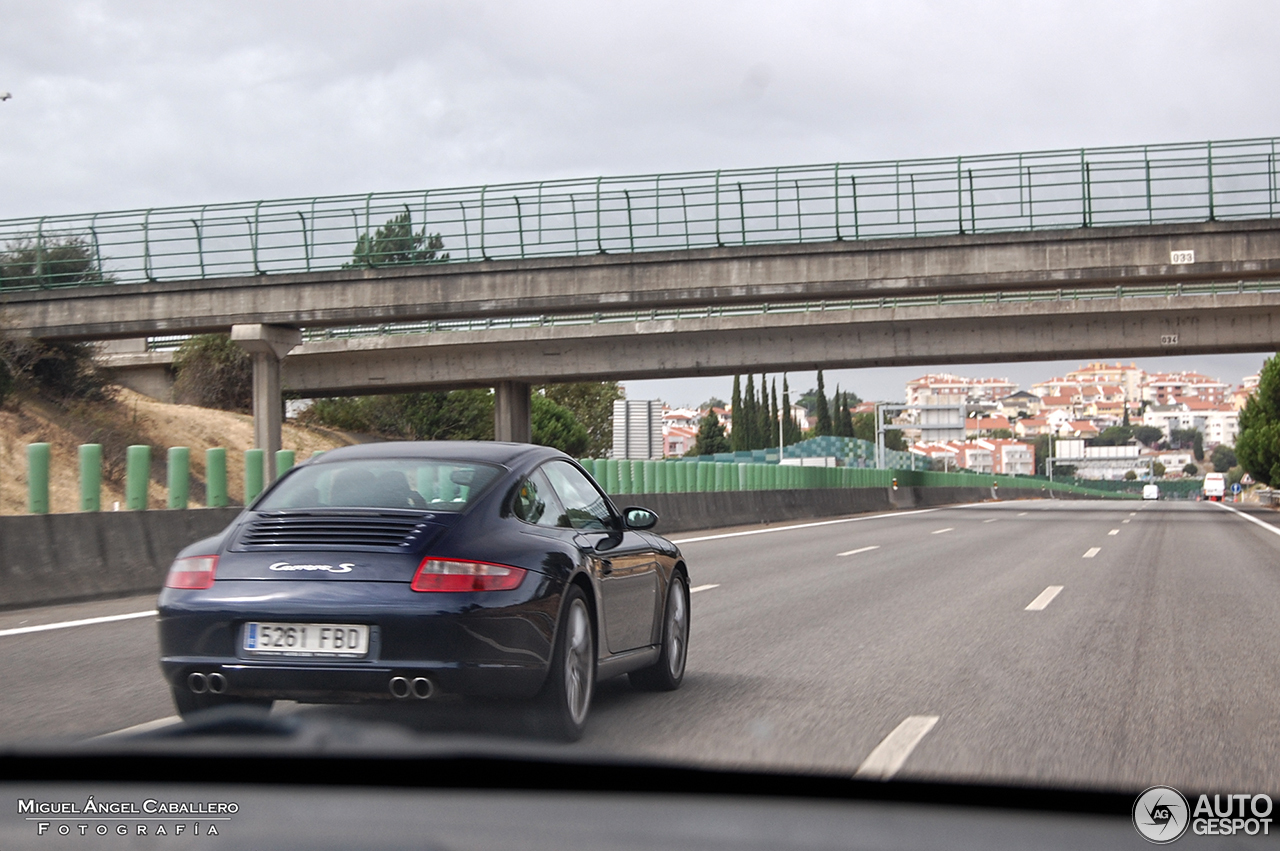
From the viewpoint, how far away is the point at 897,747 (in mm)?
6145

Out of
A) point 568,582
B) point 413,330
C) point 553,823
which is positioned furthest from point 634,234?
point 553,823

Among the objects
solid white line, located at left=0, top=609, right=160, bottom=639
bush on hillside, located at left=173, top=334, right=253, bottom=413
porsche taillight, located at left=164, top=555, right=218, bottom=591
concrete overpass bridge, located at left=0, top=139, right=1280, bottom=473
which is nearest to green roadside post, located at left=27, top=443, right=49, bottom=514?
solid white line, located at left=0, top=609, right=160, bottom=639

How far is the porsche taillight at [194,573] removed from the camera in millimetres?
5875

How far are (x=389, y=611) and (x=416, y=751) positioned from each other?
67.3 inches

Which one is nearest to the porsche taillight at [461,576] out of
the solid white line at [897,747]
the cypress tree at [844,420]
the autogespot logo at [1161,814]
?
the solid white line at [897,747]

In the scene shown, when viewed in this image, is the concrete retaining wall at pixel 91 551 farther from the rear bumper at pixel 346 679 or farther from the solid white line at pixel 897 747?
the solid white line at pixel 897 747

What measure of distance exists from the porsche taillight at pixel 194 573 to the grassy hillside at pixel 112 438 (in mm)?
27346

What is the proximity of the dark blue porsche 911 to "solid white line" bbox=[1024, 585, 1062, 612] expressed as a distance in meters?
Result: 7.03

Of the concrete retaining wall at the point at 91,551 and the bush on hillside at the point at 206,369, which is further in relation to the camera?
the bush on hillside at the point at 206,369

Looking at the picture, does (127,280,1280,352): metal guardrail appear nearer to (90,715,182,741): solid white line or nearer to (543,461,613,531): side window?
(543,461,613,531): side window

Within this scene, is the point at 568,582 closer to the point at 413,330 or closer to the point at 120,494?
the point at 120,494

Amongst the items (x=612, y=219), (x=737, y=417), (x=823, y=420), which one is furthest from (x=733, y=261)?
(x=823, y=420)

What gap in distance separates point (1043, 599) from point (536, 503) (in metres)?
8.35

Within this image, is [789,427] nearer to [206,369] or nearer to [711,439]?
[711,439]
